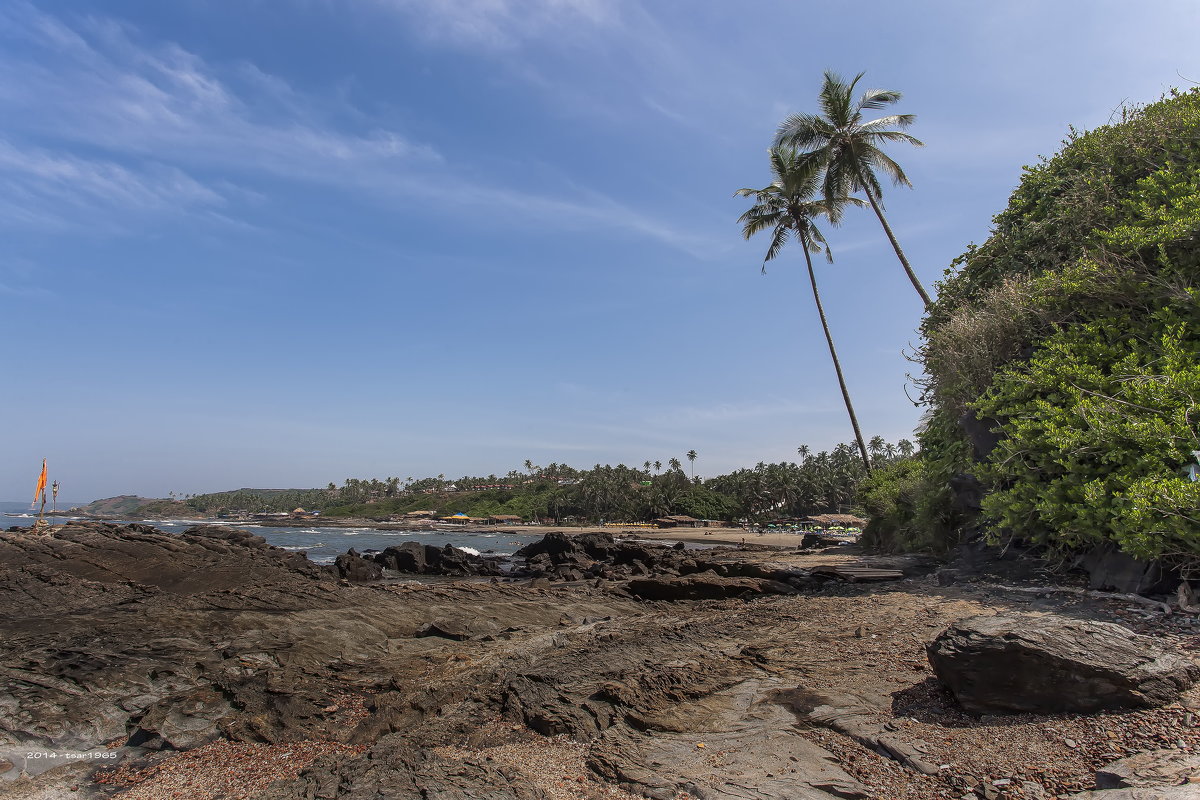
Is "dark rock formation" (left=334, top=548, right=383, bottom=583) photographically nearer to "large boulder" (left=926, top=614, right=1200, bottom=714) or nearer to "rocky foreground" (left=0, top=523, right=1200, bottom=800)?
"rocky foreground" (left=0, top=523, right=1200, bottom=800)

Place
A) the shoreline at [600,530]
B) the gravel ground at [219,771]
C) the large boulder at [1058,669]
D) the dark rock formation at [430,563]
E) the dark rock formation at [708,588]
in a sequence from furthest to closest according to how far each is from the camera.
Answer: the shoreline at [600,530]
the dark rock formation at [430,563]
the dark rock formation at [708,588]
the gravel ground at [219,771]
the large boulder at [1058,669]

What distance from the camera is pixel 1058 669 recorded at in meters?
4.62

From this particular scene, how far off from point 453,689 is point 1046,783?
5.89 meters

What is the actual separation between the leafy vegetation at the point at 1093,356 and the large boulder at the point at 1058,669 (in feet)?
10.5

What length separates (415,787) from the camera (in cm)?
460

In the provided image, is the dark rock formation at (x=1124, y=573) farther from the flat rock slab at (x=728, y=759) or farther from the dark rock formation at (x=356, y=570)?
the dark rock formation at (x=356, y=570)

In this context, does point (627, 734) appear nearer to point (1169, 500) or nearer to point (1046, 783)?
point (1046, 783)

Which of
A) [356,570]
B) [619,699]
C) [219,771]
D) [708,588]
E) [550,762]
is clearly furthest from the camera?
[356,570]

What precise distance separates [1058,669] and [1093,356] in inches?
307

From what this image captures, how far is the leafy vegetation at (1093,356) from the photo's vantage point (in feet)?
25.8

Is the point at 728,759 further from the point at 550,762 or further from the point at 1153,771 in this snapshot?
the point at 1153,771

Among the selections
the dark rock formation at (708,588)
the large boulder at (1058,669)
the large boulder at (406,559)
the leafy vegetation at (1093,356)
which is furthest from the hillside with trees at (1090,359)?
the large boulder at (406,559)

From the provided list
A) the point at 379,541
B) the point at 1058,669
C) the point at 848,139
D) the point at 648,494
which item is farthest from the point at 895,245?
the point at 648,494

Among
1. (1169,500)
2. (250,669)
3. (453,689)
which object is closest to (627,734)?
(453,689)
